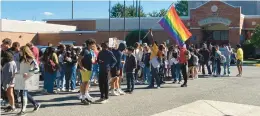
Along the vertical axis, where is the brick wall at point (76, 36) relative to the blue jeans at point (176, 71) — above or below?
above

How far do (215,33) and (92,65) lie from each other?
38254mm

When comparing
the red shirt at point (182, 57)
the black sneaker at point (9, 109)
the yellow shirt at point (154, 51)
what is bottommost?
the black sneaker at point (9, 109)

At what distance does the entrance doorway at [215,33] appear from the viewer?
159ft

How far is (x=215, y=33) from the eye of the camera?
4891 centimetres

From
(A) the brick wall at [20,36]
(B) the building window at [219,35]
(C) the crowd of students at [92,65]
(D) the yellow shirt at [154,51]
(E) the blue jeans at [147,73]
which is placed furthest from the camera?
(B) the building window at [219,35]

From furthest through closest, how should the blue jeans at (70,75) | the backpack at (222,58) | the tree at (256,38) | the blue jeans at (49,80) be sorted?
the tree at (256,38)
the backpack at (222,58)
the blue jeans at (70,75)
the blue jeans at (49,80)

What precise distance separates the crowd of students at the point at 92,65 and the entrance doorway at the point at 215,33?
89.1 feet

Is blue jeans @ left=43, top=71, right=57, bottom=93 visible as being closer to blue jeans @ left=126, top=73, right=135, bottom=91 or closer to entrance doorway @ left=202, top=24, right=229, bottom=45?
blue jeans @ left=126, top=73, right=135, bottom=91

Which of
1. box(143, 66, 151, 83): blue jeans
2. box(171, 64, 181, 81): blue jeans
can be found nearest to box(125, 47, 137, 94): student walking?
box(143, 66, 151, 83): blue jeans

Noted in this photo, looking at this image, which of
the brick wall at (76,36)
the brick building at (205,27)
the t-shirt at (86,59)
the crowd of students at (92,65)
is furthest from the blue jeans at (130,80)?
the brick wall at (76,36)

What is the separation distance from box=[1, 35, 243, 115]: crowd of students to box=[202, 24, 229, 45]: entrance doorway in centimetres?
2716

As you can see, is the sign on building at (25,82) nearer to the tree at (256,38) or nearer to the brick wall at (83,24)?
the tree at (256,38)

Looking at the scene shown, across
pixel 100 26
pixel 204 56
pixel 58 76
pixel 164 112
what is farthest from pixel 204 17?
pixel 164 112

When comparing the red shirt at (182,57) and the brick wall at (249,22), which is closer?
the red shirt at (182,57)
